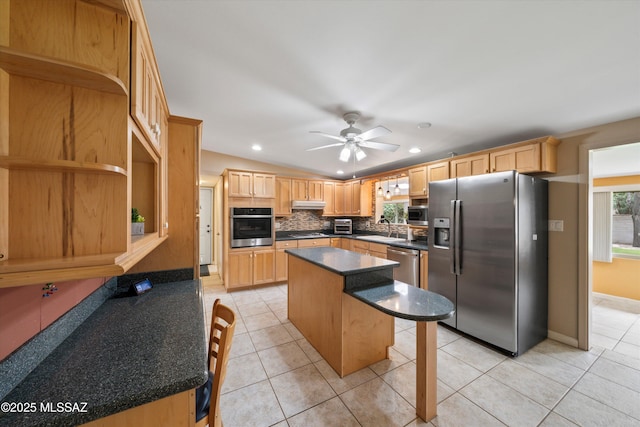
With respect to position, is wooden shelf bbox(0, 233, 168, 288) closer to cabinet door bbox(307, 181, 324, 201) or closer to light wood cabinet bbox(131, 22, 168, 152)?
light wood cabinet bbox(131, 22, 168, 152)

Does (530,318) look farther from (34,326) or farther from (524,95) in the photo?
(34,326)

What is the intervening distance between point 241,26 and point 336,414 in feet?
9.04

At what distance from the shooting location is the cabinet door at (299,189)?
4.95 m

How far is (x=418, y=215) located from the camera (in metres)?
3.78

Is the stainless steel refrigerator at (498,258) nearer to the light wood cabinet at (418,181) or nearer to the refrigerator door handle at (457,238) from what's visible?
the refrigerator door handle at (457,238)

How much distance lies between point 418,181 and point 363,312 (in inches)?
99.8

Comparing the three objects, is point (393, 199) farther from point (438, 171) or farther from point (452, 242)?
point (452, 242)

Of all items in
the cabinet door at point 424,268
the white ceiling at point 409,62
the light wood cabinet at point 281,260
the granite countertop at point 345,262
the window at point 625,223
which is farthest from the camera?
the light wood cabinet at point 281,260

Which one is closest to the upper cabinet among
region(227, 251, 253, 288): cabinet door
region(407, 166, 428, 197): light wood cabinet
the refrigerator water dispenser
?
the refrigerator water dispenser

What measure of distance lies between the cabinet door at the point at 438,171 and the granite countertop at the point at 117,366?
347 cm

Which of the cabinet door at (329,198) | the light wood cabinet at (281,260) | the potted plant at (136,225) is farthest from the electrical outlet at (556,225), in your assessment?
the potted plant at (136,225)

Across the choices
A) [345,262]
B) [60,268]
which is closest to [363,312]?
[345,262]

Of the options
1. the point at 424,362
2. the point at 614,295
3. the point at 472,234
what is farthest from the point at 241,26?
the point at 614,295

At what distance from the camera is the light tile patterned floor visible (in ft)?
5.31
